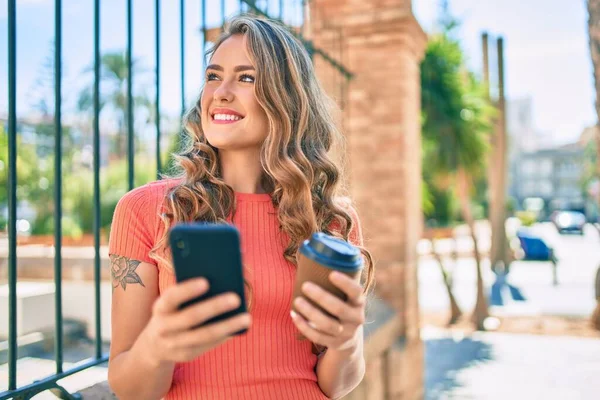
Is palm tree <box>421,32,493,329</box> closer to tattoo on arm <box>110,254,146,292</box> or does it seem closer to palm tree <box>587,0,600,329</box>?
palm tree <box>587,0,600,329</box>

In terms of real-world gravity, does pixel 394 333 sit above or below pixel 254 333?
below

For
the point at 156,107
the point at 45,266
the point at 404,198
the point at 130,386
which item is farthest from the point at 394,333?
the point at 45,266

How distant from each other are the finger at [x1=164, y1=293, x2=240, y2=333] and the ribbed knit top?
0.47 meters

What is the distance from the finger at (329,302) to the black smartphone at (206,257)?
5.8 inches

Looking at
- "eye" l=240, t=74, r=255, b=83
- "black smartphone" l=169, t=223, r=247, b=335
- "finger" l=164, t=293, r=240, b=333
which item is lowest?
"finger" l=164, t=293, r=240, b=333

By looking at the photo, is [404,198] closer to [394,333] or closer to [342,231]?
[394,333]

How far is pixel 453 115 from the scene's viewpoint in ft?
27.8

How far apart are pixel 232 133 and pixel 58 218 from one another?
28.4 inches

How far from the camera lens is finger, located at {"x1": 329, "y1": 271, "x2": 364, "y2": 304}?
3.14ft

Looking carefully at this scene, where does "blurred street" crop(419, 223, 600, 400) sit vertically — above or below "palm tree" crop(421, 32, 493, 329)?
below

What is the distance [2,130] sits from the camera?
9031 millimetres

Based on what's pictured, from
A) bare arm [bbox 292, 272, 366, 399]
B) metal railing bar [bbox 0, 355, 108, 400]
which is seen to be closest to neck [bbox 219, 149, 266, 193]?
bare arm [bbox 292, 272, 366, 399]

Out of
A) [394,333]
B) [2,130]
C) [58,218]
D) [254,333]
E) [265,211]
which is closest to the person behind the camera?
[254,333]

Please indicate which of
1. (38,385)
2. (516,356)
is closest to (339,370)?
(38,385)
